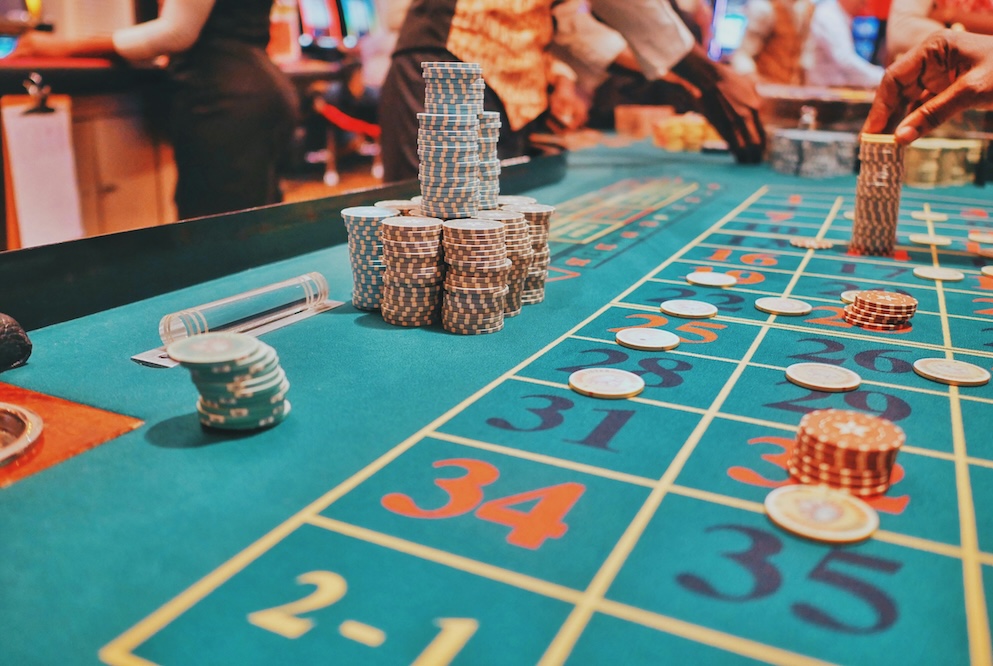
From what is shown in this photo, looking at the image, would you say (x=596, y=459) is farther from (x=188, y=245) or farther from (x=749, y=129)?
(x=749, y=129)

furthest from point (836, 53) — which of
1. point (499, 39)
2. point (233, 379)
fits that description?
point (233, 379)

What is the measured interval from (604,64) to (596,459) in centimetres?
539

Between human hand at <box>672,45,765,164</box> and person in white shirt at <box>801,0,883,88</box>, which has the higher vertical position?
person in white shirt at <box>801,0,883,88</box>

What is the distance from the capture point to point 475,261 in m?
2.35

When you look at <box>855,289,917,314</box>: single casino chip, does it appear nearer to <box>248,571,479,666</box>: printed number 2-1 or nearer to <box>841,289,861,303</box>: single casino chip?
<box>841,289,861,303</box>: single casino chip

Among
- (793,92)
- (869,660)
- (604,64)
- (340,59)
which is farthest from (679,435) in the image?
(340,59)

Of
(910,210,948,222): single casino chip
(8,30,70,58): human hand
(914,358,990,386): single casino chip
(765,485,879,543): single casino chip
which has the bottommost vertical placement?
(765,485,879,543): single casino chip

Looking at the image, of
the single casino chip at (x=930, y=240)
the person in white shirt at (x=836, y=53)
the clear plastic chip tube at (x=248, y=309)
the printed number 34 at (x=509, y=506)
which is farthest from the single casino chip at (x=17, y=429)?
the person in white shirt at (x=836, y=53)

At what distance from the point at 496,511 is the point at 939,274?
2428mm

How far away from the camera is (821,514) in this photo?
1.42m

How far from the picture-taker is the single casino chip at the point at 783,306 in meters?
2.64

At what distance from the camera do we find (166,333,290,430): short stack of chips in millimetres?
1634

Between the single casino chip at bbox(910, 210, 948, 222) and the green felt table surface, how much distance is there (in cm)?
191

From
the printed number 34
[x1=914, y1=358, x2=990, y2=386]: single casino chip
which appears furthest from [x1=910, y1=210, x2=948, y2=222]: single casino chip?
the printed number 34
